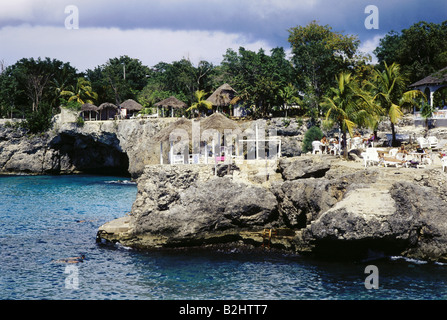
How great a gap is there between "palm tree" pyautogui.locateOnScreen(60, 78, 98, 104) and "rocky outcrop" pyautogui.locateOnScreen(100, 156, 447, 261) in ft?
113

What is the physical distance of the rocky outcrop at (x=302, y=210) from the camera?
15945 millimetres

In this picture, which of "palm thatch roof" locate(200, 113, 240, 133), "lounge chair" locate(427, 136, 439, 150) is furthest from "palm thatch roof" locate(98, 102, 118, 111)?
"lounge chair" locate(427, 136, 439, 150)

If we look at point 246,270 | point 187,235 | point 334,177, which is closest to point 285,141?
point 334,177

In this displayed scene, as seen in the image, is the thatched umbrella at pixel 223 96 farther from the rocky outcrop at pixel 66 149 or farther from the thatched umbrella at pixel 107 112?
the thatched umbrella at pixel 107 112

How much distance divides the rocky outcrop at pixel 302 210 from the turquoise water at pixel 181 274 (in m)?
0.83

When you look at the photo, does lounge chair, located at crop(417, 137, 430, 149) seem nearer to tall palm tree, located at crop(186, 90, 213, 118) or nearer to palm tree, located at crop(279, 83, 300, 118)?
palm tree, located at crop(279, 83, 300, 118)

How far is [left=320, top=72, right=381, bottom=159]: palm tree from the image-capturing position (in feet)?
74.7

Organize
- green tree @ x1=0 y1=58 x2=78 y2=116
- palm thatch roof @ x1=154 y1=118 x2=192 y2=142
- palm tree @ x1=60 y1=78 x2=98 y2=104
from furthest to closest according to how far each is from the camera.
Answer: green tree @ x1=0 y1=58 x2=78 y2=116 → palm tree @ x1=60 y1=78 x2=98 y2=104 → palm thatch roof @ x1=154 y1=118 x2=192 y2=142

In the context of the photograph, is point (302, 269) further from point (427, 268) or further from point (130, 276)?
point (130, 276)

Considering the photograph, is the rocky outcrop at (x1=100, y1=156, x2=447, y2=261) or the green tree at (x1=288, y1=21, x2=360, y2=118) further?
the green tree at (x1=288, y1=21, x2=360, y2=118)

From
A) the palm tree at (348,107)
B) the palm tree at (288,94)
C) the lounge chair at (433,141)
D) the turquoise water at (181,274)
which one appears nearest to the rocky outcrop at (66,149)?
the palm tree at (288,94)

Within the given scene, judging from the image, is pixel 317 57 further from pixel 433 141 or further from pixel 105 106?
pixel 105 106

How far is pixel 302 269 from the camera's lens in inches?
639

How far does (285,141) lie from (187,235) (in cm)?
1913
